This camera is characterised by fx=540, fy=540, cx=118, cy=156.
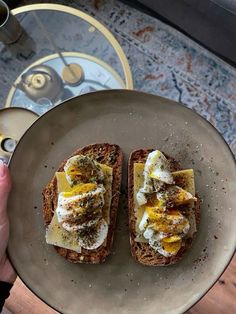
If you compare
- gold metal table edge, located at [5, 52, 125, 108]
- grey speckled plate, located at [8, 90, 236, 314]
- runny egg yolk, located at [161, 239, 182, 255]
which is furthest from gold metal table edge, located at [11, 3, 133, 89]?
runny egg yolk, located at [161, 239, 182, 255]

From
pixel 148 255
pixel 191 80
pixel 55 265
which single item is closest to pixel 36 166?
pixel 55 265

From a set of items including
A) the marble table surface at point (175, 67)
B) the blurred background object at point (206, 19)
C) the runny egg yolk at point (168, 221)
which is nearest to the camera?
the runny egg yolk at point (168, 221)

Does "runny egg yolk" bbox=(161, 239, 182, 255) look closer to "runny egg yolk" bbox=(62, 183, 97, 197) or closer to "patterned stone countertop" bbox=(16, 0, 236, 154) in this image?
"runny egg yolk" bbox=(62, 183, 97, 197)

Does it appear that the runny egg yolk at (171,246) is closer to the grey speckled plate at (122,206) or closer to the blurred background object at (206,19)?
→ the grey speckled plate at (122,206)

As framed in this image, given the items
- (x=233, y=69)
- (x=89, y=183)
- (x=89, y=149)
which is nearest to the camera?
(x=89, y=183)

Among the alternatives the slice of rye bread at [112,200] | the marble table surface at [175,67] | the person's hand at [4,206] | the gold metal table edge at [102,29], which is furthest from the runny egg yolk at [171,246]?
the marble table surface at [175,67]

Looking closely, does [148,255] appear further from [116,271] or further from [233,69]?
[233,69]

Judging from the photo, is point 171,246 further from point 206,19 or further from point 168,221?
point 206,19

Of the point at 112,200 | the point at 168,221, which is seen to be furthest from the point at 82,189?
the point at 168,221
